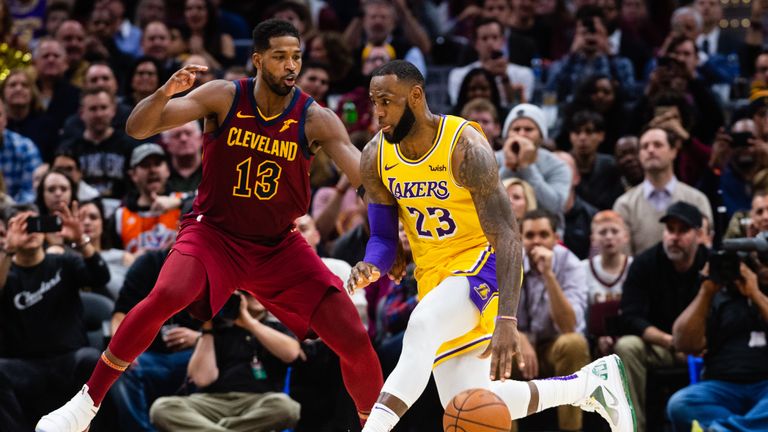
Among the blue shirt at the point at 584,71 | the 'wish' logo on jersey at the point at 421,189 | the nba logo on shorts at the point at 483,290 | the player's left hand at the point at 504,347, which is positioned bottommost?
the player's left hand at the point at 504,347

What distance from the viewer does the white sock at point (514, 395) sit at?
20.2 feet

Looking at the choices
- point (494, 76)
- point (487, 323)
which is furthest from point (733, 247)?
point (494, 76)

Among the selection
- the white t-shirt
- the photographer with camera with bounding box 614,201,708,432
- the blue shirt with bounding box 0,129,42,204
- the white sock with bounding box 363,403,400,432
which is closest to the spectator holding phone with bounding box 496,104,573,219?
the white t-shirt

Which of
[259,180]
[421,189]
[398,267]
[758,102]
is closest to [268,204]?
[259,180]

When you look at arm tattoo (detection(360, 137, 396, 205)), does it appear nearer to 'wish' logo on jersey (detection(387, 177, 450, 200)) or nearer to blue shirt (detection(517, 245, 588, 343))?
'wish' logo on jersey (detection(387, 177, 450, 200))

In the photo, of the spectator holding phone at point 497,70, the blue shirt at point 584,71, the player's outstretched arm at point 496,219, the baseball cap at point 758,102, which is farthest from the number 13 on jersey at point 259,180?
the blue shirt at point 584,71

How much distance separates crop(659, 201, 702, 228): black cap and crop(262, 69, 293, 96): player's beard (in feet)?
11.3

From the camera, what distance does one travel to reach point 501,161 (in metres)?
9.88

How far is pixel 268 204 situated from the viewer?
6488 mm

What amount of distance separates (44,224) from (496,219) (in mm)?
3744

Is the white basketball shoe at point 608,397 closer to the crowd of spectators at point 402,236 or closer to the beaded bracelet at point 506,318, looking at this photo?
the beaded bracelet at point 506,318

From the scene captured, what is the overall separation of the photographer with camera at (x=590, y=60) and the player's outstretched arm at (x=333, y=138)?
17.8ft

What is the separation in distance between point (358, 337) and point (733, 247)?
257cm

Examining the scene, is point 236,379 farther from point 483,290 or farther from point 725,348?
point 725,348
